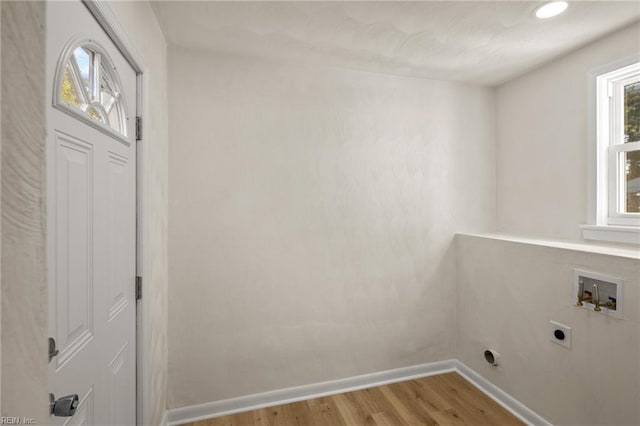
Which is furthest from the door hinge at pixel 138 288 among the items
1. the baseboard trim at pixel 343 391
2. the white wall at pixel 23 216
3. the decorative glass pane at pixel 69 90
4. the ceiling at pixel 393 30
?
the ceiling at pixel 393 30

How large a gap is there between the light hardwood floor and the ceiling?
8.11ft

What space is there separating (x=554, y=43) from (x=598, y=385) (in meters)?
2.06

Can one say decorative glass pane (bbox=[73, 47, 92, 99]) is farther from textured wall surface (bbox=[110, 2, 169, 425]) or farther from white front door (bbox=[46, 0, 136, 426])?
textured wall surface (bbox=[110, 2, 169, 425])

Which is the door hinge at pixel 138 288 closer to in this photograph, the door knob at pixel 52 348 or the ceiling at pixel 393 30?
the door knob at pixel 52 348

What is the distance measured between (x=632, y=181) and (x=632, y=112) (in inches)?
17.0

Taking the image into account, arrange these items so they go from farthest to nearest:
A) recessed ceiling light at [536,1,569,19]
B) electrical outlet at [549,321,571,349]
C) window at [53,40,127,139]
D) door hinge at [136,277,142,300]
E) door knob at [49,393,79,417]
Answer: electrical outlet at [549,321,571,349], recessed ceiling light at [536,1,569,19], door hinge at [136,277,142,300], window at [53,40,127,139], door knob at [49,393,79,417]

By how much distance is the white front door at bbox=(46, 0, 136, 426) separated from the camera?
84 cm

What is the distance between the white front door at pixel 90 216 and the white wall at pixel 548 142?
8.93 feet

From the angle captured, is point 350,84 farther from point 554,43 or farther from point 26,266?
point 26,266

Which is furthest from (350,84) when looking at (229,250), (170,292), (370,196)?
(170,292)

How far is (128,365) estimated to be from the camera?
1.37 m

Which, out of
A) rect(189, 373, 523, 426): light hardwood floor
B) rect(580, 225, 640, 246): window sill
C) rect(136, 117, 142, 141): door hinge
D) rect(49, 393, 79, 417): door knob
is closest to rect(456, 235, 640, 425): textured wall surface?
rect(189, 373, 523, 426): light hardwood floor

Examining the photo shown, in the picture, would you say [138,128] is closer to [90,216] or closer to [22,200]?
[90,216]

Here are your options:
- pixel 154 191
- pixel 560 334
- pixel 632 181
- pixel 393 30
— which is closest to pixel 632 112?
pixel 632 181
